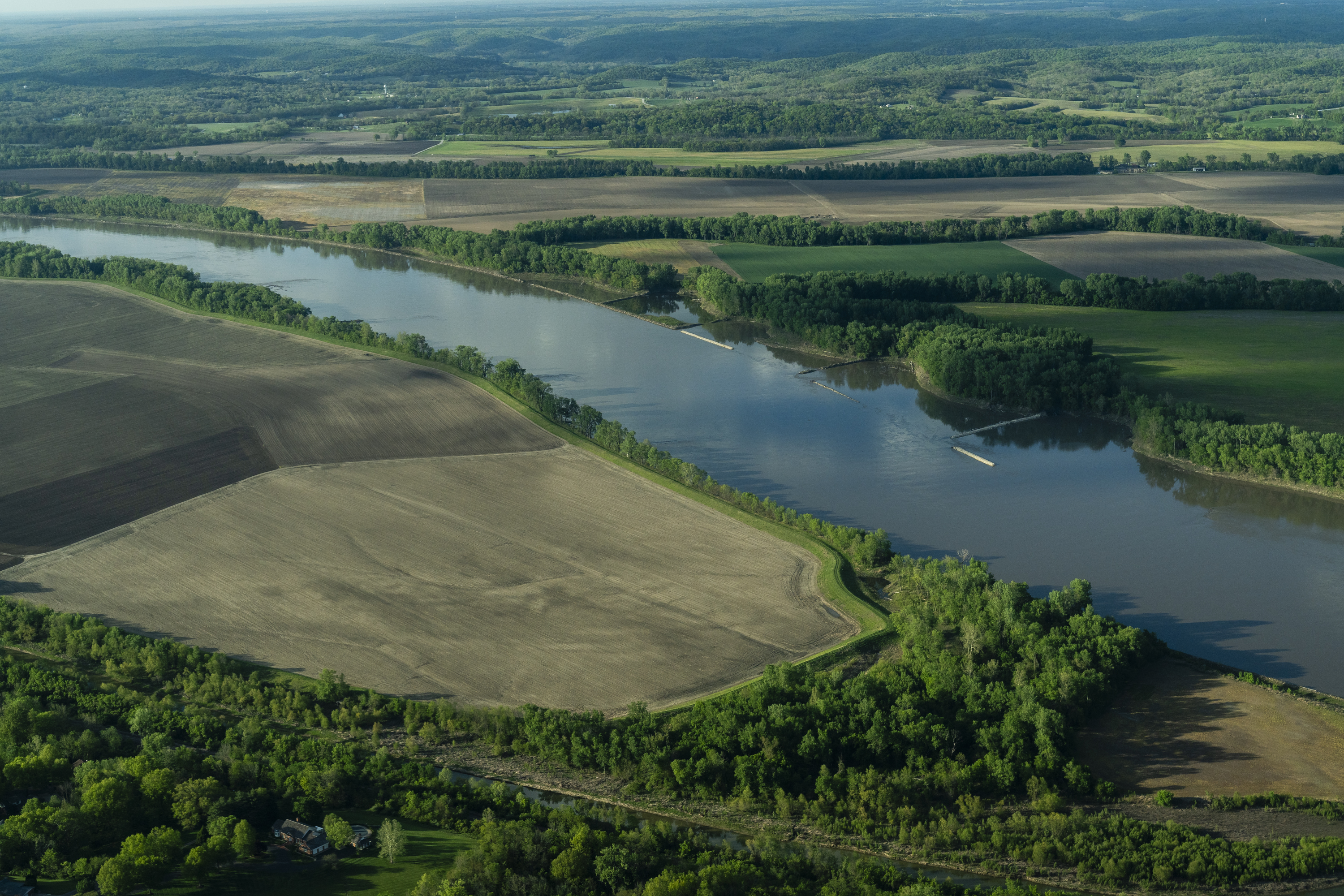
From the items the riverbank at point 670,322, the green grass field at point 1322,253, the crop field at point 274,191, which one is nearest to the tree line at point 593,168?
the crop field at point 274,191

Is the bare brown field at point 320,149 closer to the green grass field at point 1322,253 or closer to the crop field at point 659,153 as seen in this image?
the crop field at point 659,153

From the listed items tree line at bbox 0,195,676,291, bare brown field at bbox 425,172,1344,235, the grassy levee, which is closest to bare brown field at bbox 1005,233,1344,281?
bare brown field at bbox 425,172,1344,235

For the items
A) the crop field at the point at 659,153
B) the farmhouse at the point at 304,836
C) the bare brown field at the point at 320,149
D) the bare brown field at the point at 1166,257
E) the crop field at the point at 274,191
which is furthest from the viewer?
the bare brown field at the point at 320,149

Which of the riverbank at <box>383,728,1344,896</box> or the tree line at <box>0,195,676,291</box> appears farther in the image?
the tree line at <box>0,195,676,291</box>

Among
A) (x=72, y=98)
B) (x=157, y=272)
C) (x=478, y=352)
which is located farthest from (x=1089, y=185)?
(x=72, y=98)

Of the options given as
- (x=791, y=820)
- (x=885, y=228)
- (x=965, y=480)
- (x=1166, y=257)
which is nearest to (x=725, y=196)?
(x=885, y=228)

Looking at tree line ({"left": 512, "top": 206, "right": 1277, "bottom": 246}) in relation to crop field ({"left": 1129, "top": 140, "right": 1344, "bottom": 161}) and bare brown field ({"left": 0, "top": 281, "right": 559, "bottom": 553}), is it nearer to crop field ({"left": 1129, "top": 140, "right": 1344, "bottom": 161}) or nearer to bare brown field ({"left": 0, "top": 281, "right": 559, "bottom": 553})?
bare brown field ({"left": 0, "top": 281, "right": 559, "bottom": 553})

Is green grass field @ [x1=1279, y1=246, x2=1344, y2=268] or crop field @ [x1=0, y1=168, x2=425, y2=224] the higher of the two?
crop field @ [x1=0, y1=168, x2=425, y2=224]
